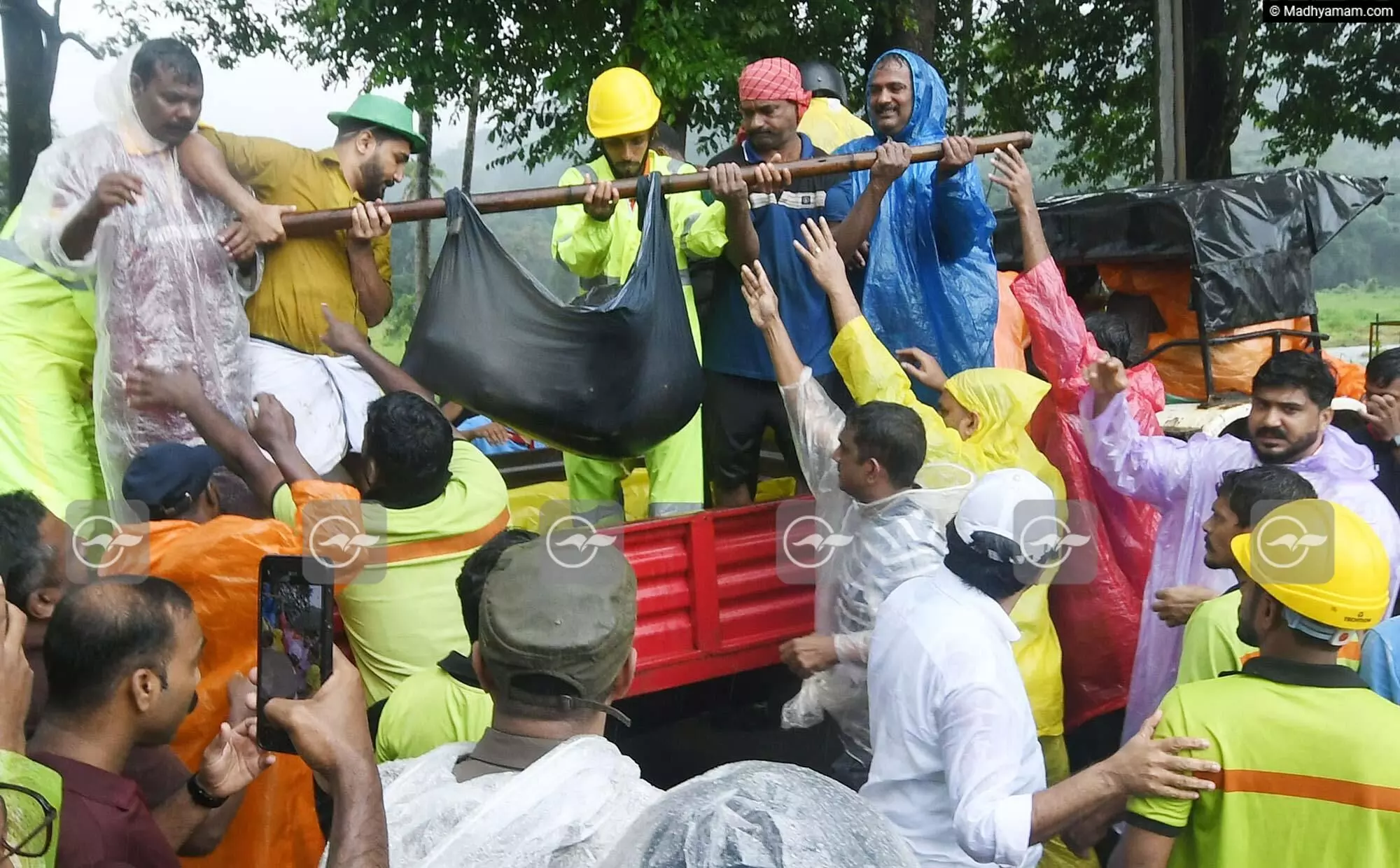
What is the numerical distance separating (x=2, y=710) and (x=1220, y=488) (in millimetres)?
2174

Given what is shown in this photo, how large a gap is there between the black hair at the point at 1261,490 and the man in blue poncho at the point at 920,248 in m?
1.48

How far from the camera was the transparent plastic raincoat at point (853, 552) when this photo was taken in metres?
2.76

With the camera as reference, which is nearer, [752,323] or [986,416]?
[986,416]

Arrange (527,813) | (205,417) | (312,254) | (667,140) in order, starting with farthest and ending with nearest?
(667,140), (312,254), (205,417), (527,813)

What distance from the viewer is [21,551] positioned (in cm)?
200

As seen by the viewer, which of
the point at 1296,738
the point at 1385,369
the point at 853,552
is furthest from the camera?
the point at 1385,369

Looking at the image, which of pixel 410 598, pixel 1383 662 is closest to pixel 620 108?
pixel 410 598

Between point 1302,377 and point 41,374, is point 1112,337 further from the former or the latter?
point 41,374

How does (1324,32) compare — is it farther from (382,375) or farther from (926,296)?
(382,375)

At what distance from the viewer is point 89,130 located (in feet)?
9.27

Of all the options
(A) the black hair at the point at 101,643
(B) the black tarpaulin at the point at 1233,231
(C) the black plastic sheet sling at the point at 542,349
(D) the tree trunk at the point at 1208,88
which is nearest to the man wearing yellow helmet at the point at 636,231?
(C) the black plastic sheet sling at the point at 542,349

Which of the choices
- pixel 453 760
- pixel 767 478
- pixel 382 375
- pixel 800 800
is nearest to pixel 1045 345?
pixel 767 478

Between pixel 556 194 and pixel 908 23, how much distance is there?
5.55m

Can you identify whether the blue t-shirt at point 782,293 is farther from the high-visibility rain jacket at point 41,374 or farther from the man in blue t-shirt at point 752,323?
the high-visibility rain jacket at point 41,374
